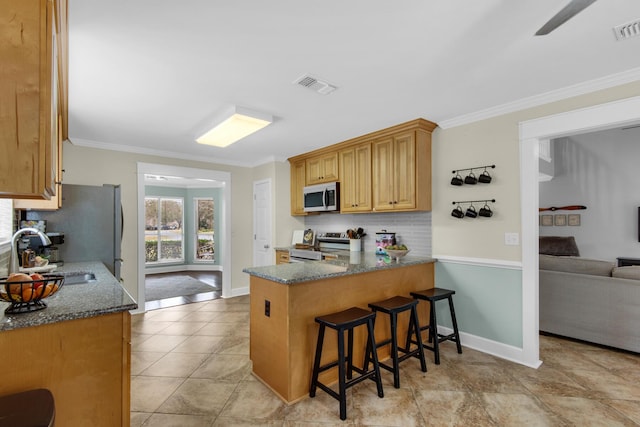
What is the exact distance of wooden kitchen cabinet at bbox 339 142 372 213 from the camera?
158 inches

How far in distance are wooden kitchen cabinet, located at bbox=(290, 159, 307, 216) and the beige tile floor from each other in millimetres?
2503

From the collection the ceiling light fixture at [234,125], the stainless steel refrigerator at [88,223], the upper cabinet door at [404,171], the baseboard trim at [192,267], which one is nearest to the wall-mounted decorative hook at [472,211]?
the upper cabinet door at [404,171]

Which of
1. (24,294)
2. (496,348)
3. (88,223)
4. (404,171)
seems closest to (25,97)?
(24,294)

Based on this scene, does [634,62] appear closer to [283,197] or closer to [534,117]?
[534,117]

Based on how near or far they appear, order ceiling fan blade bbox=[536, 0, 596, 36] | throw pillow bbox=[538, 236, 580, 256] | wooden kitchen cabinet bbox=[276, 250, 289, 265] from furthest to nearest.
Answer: throw pillow bbox=[538, 236, 580, 256] → wooden kitchen cabinet bbox=[276, 250, 289, 265] → ceiling fan blade bbox=[536, 0, 596, 36]

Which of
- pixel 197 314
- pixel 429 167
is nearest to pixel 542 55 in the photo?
pixel 429 167

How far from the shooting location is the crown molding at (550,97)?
93.0 inches

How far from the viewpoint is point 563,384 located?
2482 mm

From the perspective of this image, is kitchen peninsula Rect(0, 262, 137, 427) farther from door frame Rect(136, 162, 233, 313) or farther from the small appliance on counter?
door frame Rect(136, 162, 233, 313)

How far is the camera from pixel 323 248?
4.95 m

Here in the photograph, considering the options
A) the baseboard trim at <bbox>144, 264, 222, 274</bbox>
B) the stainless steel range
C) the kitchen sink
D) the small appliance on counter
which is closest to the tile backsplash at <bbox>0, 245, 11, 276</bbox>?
the kitchen sink

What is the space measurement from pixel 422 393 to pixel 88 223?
3776 mm

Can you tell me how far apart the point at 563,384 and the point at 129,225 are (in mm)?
5139

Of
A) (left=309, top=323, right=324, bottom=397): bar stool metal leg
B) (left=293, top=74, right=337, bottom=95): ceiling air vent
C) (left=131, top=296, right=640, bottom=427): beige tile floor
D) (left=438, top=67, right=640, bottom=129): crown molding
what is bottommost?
(left=131, top=296, right=640, bottom=427): beige tile floor
